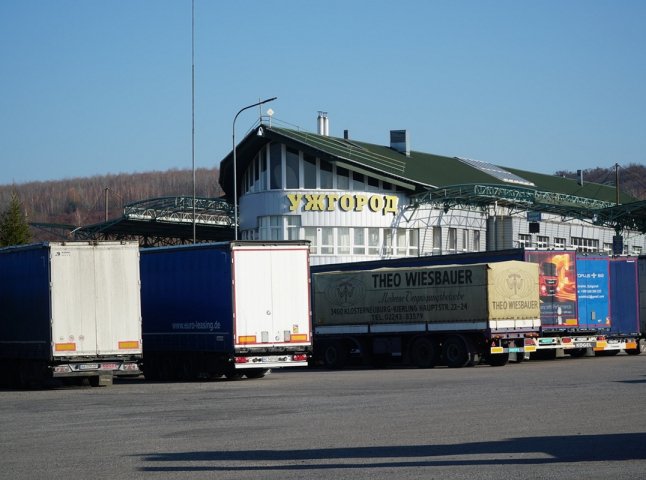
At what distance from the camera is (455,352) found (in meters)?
35.3

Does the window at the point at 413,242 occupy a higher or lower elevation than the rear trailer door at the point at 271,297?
higher

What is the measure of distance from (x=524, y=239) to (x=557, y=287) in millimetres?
29282

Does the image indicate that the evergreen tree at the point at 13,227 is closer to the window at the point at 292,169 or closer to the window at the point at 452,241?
the window at the point at 292,169

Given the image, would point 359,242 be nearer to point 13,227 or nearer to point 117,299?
point 117,299

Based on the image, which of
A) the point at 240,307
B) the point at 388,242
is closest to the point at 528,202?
the point at 388,242

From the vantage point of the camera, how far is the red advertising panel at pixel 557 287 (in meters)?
36.2

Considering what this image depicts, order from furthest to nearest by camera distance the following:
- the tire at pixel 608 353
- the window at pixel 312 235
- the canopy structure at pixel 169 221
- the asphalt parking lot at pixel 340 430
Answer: the canopy structure at pixel 169 221 → the window at pixel 312 235 → the tire at pixel 608 353 → the asphalt parking lot at pixel 340 430

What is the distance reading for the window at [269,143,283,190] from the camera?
58.9m

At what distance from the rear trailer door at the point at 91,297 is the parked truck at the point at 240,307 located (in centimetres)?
271

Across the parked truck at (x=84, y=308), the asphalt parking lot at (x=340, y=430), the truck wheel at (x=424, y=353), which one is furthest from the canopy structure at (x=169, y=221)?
the asphalt parking lot at (x=340, y=430)

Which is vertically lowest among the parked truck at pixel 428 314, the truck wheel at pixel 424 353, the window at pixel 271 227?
the truck wheel at pixel 424 353

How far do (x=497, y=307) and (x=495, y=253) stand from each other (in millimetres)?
2762

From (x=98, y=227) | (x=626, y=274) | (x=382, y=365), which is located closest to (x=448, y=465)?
(x=382, y=365)

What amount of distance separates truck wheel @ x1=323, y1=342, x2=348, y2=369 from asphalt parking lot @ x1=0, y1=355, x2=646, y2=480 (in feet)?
37.0
